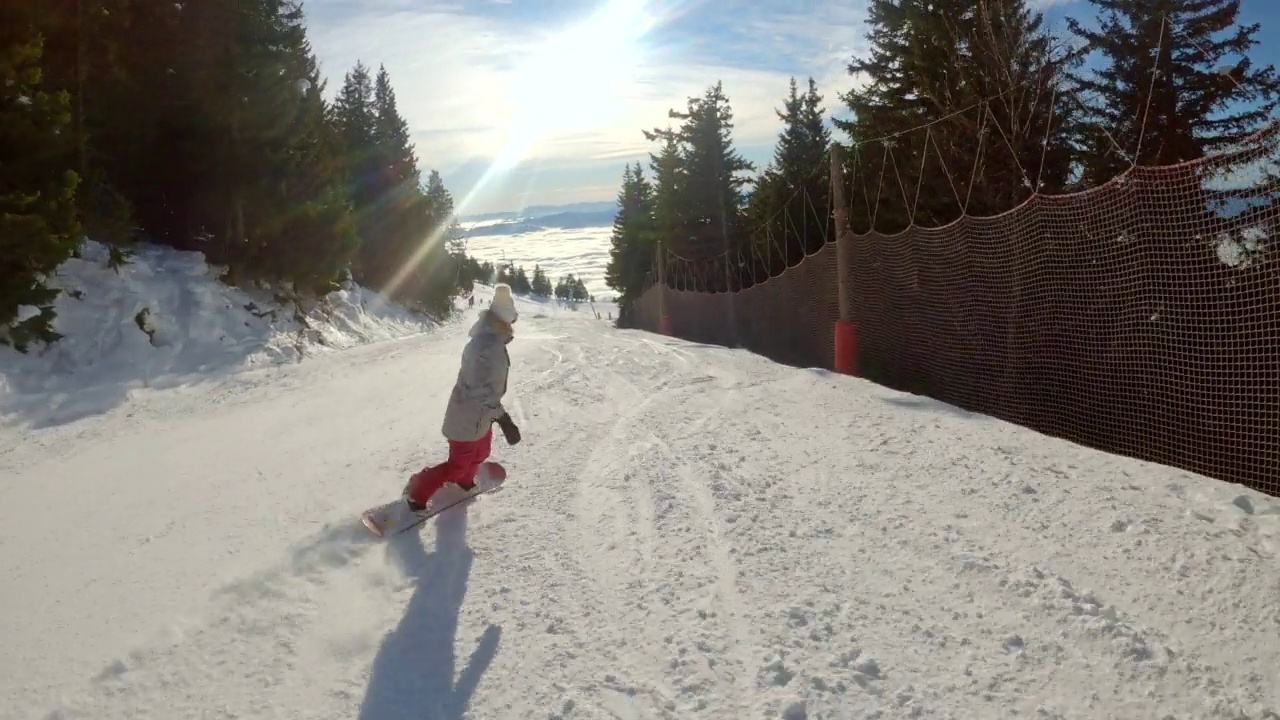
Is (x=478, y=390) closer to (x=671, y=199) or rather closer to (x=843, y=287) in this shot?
(x=843, y=287)

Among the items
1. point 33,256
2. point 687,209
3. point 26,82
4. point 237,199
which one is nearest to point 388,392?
point 33,256

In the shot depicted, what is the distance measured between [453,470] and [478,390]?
0.58 m

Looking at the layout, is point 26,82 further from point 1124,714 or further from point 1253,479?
point 1253,479

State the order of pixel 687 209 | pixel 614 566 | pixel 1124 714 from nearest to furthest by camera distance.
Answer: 1. pixel 1124 714
2. pixel 614 566
3. pixel 687 209

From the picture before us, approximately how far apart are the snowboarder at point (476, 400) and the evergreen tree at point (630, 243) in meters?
52.5

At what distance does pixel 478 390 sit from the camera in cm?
495

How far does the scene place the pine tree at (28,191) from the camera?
9.55 metres

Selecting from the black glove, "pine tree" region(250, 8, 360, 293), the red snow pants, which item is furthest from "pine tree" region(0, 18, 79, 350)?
the black glove

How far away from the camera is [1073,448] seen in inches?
223

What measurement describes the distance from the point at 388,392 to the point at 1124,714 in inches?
365

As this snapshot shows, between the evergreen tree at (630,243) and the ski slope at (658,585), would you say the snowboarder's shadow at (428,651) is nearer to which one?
the ski slope at (658,585)

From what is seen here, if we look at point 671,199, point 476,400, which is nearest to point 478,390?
point 476,400

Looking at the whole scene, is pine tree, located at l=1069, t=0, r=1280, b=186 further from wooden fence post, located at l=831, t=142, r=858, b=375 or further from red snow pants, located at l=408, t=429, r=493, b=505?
red snow pants, located at l=408, t=429, r=493, b=505

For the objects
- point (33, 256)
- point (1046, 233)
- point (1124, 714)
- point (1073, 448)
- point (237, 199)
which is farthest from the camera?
point (237, 199)
